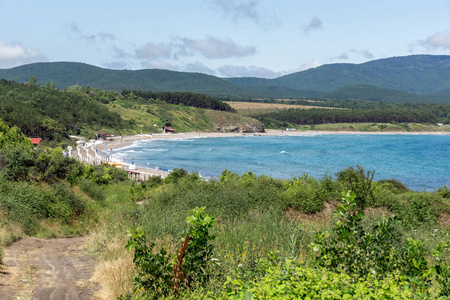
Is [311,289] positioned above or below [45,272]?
above

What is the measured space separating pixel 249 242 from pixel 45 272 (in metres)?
3.90

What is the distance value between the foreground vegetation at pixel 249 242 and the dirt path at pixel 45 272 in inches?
14.9

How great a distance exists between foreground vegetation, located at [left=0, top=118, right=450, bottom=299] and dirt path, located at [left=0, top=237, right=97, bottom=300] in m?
0.38

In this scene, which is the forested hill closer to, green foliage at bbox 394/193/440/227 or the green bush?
the green bush

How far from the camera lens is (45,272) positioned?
7277 mm

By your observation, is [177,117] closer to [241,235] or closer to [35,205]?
[35,205]

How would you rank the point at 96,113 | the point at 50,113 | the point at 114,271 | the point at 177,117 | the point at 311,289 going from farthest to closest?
the point at 177,117
the point at 96,113
the point at 50,113
the point at 114,271
the point at 311,289

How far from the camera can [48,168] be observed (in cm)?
1712

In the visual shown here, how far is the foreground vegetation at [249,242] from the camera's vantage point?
455 cm

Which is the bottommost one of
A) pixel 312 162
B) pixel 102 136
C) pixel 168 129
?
pixel 312 162

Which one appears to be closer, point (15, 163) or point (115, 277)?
point (115, 277)

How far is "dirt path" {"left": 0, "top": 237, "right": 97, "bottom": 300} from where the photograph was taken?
6.25 metres

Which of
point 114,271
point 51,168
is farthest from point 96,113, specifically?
point 114,271

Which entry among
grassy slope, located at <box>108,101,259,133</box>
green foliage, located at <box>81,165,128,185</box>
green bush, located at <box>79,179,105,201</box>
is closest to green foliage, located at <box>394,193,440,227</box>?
green bush, located at <box>79,179,105,201</box>
